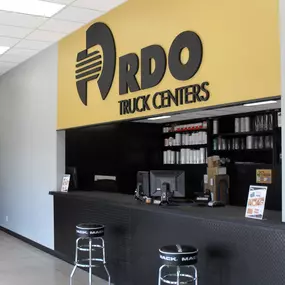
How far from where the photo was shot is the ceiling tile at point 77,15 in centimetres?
553

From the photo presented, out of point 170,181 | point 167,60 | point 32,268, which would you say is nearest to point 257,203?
point 170,181

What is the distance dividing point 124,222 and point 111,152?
92.4 inches

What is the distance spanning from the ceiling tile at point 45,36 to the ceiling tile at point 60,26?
0.16m

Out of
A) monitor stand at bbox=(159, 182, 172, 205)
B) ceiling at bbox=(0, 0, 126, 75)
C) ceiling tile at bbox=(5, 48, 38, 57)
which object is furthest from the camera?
ceiling tile at bbox=(5, 48, 38, 57)

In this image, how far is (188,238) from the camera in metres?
4.14

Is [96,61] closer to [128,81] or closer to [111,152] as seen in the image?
[128,81]

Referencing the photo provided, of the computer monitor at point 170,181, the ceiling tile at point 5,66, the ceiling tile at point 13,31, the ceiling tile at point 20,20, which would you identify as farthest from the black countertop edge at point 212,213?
the ceiling tile at point 5,66

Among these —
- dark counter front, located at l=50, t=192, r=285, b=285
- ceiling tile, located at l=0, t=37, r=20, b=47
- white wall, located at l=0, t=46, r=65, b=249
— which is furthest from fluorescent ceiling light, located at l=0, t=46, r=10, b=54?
dark counter front, located at l=50, t=192, r=285, b=285

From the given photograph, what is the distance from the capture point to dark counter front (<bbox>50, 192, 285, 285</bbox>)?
339 centimetres

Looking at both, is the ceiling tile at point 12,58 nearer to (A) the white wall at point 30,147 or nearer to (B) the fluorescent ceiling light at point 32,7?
(A) the white wall at point 30,147

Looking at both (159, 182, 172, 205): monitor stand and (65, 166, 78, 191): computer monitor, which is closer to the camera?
(159, 182, 172, 205): monitor stand

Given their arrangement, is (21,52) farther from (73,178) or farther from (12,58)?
(73,178)

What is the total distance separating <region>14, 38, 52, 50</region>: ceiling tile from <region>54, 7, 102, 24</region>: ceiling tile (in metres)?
1.28

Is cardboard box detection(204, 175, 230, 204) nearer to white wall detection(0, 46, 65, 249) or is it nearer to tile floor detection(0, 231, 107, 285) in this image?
white wall detection(0, 46, 65, 249)
